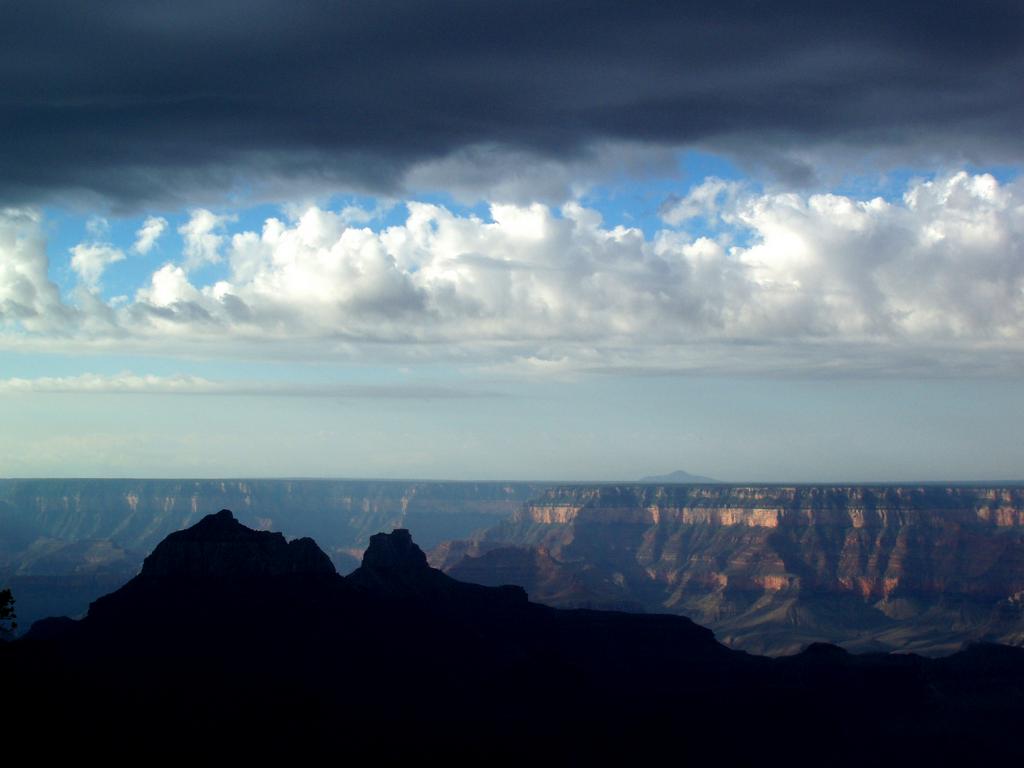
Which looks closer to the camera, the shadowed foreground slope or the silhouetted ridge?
the shadowed foreground slope

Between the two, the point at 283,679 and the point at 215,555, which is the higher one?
the point at 215,555

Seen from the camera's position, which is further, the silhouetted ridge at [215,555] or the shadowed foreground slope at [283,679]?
the silhouetted ridge at [215,555]

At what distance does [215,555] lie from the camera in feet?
618

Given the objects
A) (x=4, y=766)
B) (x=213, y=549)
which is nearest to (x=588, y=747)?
(x=213, y=549)

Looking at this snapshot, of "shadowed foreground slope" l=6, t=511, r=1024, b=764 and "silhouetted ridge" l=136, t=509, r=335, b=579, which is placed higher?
"silhouetted ridge" l=136, t=509, r=335, b=579

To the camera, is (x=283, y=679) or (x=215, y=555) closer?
(x=283, y=679)

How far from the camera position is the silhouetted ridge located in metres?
188

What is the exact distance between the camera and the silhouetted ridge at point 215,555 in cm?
18825

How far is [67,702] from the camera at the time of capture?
133625 millimetres

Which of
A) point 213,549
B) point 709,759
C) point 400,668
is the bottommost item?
point 709,759

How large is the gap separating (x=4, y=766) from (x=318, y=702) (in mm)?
52057

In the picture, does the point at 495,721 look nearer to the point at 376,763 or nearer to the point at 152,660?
the point at 376,763

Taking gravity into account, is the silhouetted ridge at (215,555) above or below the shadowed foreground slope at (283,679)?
above

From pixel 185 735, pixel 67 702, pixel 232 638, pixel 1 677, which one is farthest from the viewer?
pixel 232 638
